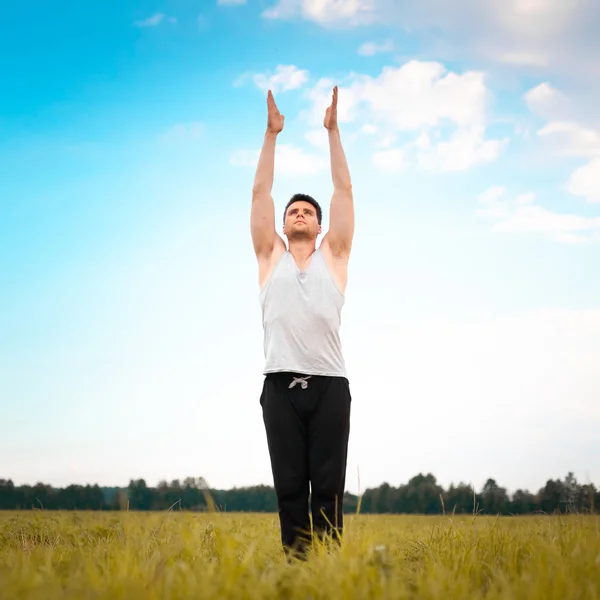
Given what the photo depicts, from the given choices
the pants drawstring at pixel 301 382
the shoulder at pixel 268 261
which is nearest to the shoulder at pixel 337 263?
the shoulder at pixel 268 261

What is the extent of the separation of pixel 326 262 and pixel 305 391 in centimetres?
114

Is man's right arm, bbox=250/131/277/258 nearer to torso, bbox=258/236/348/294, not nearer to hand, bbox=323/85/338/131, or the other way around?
torso, bbox=258/236/348/294

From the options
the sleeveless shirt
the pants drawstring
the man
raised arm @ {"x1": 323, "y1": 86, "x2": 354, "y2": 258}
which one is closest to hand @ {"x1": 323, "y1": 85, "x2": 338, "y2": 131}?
raised arm @ {"x1": 323, "y1": 86, "x2": 354, "y2": 258}

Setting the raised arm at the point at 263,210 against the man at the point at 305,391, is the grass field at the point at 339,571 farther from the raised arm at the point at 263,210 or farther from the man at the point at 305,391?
the raised arm at the point at 263,210

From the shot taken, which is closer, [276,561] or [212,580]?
[212,580]

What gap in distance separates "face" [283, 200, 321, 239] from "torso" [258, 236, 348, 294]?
6.4 inches

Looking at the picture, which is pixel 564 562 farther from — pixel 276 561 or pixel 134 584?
pixel 134 584

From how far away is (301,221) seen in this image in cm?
523

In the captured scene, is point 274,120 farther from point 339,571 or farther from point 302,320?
point 339,571

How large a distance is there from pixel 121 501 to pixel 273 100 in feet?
13.0

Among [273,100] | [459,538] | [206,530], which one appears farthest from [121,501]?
[273,100]

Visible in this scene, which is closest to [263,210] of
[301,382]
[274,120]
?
[274,120]

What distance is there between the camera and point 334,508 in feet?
14.5

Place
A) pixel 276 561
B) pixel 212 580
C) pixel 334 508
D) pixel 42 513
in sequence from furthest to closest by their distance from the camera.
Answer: pixel 42 513 → pixel 334 508 → pixel 276 561 → pixel 212 580
